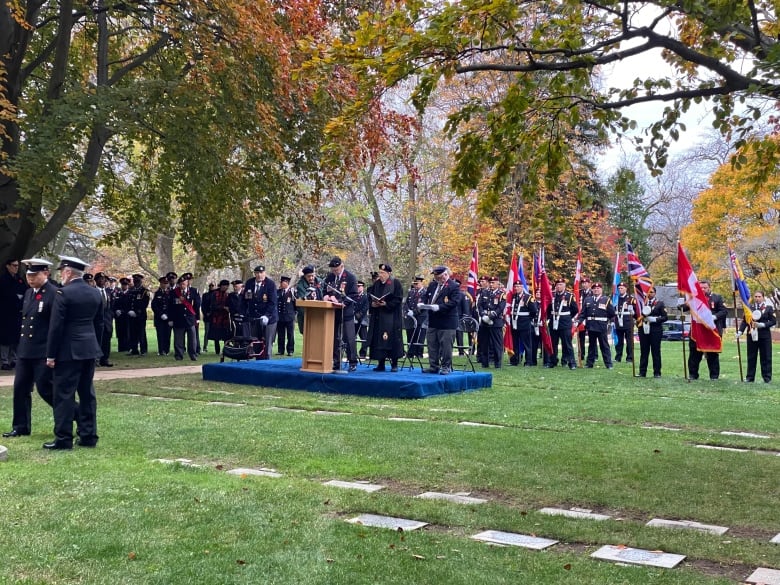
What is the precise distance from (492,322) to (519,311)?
1363 millimetres

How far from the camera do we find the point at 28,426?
10.2 metres

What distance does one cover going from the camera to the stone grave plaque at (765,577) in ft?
17.3

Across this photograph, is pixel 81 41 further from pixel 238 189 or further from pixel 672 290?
pixel 672 290

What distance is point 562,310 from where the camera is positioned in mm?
22531

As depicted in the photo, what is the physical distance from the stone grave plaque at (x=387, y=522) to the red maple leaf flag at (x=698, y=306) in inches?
483

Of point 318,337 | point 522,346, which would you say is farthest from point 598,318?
point 318,337

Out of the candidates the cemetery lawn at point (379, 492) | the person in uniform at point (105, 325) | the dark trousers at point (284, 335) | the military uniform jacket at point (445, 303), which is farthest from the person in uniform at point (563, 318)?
the person in uniform at point (105, 325)

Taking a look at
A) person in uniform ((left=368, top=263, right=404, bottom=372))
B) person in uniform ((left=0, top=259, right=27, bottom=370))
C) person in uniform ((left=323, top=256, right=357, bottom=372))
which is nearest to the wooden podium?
person in uniform ((left=323, top=256, right=357, bottom=372))

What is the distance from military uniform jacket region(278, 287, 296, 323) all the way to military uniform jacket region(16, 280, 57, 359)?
1497 centimetres

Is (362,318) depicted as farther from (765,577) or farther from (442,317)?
(765,577)

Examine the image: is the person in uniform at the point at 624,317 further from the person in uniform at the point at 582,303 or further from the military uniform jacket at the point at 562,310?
the military uniform jacket at the point at 562,310

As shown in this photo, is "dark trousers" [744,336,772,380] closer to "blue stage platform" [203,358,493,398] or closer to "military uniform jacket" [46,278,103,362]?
"blue stage platform" [203,358,493,398]

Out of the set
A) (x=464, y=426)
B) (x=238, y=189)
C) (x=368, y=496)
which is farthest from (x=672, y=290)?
(x=368, y=496)

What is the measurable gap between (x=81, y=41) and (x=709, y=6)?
1833 centimetres
